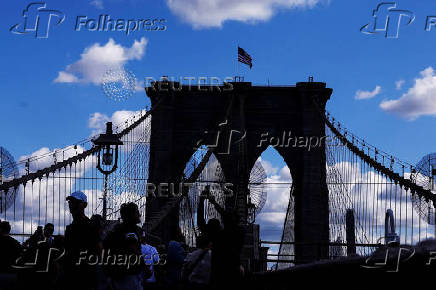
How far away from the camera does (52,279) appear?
21.6 feet

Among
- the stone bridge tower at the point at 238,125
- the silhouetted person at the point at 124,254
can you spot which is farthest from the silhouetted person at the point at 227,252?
the stone bridge tower at the point at 238,125

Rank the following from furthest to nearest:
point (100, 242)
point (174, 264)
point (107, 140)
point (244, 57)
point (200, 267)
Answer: point (244, 57) → point (107, 140) → point (174, 264) → point (200, 267) → point (100, 242)

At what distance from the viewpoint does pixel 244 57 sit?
39031 millimetres

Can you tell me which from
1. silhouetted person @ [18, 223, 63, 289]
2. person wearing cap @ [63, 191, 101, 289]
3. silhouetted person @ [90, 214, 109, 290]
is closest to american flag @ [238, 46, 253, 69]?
silhouetted person @ [90, 214, 109, 290]

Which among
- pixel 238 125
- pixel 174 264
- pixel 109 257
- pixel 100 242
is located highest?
pixel 238 125

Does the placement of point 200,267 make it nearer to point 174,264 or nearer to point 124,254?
point 124,254

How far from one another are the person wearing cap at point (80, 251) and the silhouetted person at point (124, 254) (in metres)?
0.27

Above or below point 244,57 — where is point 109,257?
below

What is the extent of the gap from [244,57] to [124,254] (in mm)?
32682

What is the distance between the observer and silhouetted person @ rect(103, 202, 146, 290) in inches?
268

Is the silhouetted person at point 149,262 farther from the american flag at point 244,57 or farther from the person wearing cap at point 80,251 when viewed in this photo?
the american flag at point 244,57

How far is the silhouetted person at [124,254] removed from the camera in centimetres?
681

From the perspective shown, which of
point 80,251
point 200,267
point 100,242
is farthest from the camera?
point 200,267

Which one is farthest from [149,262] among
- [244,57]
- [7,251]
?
[244,57]
